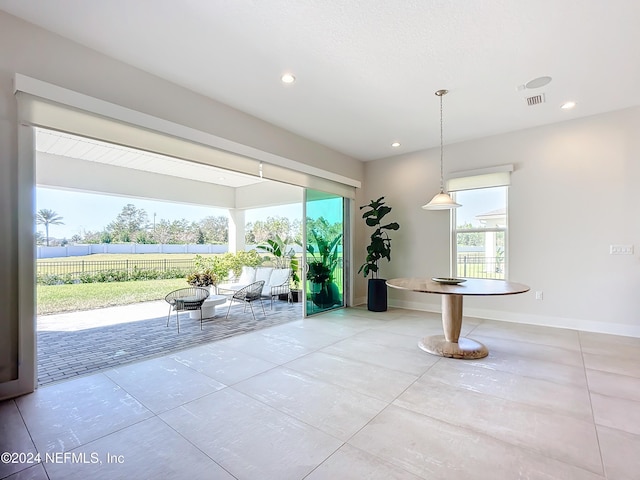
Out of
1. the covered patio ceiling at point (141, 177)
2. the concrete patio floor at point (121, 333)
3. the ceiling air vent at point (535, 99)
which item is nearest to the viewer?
the concrete patio floor at point (121, 333)

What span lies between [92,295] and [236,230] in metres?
3.85

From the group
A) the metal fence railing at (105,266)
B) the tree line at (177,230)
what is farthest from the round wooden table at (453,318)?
the metal fence railing at (105,266)

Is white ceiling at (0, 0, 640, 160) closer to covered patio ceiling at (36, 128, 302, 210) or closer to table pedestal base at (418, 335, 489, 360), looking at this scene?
covered patio ceiling at (36, 128, 302, 210)

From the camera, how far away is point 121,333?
4566 mm

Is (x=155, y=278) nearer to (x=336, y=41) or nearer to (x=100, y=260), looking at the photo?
(x=100, y=260)

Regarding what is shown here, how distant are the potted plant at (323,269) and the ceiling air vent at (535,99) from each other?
369 centimetres

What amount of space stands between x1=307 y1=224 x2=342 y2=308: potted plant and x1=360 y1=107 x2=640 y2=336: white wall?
6.61ft

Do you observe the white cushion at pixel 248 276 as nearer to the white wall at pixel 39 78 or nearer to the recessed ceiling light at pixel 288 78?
the white wall at pixel 39 78

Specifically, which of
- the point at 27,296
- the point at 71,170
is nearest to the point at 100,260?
the point at 71,170

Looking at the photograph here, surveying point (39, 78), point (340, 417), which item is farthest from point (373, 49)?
A: point (340, 417)

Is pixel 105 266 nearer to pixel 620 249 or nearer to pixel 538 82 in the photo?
pixel 538 82

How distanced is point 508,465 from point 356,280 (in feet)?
16.1

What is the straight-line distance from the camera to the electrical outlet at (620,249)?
4.18 meters

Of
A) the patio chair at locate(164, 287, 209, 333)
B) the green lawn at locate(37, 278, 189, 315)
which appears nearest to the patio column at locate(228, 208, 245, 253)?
the green lawn at locate(37, 278, 189, 315)
